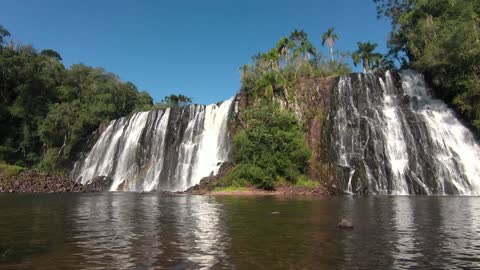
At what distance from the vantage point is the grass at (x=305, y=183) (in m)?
35.6

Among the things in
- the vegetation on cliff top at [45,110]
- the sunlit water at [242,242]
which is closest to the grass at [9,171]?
the vegetation on cliff top at [45,110]

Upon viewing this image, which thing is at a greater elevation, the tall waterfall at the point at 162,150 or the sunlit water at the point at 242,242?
the tall waterfall at the point at 162,150

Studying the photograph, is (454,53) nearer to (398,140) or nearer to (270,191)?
(398,140)

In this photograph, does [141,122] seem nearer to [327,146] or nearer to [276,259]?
[327,146]

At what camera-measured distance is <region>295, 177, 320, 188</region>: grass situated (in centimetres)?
3562

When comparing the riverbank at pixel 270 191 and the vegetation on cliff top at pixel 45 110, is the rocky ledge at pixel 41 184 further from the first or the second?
the riverbank at pixel 270 191

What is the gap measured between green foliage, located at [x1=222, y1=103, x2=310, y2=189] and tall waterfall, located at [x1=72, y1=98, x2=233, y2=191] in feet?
16.5

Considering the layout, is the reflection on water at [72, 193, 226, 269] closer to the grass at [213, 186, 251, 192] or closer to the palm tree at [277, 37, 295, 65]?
the grass at [213, 186, 251, 192]

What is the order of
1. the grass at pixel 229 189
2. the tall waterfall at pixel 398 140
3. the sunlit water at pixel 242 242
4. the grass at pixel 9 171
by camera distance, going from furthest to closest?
the grass at pixel 9 171
the grass at pixel 229 189
the tall waterfall at pixel 398 140
the sunlit water at pixel 242 242

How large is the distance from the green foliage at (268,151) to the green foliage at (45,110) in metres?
25.9

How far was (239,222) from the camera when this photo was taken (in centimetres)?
1486

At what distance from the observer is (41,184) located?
1762 inches

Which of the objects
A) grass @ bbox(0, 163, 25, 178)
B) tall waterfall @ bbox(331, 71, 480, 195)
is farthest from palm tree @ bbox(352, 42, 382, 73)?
grass @ bbox(0, 163, 25, 178)

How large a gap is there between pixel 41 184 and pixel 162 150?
13080 mm
